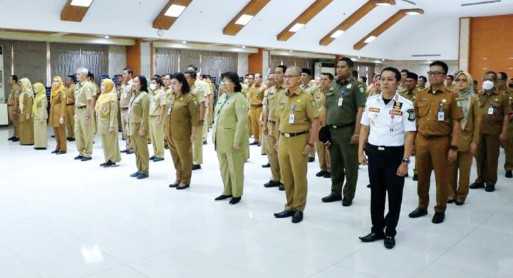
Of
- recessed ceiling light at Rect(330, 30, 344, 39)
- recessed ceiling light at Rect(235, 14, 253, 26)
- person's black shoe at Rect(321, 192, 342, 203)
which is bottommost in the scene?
person's black shoe at Rect(321, 192, 342, 203)

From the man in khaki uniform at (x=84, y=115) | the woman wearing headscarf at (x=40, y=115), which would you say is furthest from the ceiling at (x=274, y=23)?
the man in khaki uniform at (x=84, y=115)

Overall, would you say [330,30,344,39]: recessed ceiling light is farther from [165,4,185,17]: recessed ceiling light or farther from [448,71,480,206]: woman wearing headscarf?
[448,71,480,206]: woman wearing headscarf

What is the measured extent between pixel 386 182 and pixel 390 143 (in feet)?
1.03

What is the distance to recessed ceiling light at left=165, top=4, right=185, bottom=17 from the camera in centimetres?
1209

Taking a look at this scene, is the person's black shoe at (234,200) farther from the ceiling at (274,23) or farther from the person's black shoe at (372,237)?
the ceiling at (274,23)

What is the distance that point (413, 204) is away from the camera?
511 centimetres

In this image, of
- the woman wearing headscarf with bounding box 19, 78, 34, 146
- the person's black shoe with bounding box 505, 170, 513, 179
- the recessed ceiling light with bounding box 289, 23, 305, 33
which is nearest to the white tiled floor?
the person's black shoe with bounding box 505, 170, 513, 179

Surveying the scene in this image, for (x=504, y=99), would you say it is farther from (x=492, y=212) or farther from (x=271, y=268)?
(x=271, y=268)

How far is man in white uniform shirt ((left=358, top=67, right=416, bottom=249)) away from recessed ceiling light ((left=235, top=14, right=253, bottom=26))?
10616 millimetres

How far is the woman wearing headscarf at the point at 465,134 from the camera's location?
4898mm

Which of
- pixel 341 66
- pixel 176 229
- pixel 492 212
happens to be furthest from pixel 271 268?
pixel 492 212

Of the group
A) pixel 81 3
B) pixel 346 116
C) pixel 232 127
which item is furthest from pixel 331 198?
pixel 81 3

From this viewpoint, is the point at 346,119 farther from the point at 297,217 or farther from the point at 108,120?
the point at 108,120

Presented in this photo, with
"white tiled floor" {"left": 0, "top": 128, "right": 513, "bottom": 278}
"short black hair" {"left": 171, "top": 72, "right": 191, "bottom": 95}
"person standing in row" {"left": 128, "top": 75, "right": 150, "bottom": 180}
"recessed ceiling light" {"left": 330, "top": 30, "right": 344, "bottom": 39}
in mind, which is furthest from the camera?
"recessed ceiling light" {"left": 330, "top": 30, "right": 344, "bottom": 39}
